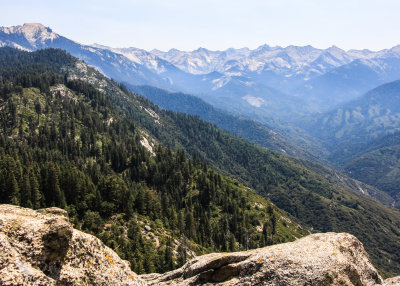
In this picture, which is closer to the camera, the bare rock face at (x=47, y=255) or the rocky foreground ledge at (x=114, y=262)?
the bare rock face at (x=47, y=255)

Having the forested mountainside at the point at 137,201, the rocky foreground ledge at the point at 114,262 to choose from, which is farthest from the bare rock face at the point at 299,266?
the forested mountainside at the point at 137,201

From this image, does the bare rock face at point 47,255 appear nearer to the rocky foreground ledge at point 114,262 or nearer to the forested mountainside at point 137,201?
the rocky foreground ledge at point 114,262

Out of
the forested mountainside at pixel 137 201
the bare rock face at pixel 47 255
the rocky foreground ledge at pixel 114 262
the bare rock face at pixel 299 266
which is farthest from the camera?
the forested mountainside at pixel 137 201

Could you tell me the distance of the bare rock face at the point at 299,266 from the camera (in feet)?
59.9

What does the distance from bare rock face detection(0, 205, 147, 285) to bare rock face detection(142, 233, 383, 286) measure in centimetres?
772

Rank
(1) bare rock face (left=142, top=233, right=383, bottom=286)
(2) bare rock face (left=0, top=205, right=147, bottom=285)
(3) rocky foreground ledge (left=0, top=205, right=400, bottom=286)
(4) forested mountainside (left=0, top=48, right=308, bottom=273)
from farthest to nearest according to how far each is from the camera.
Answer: (4) forested mountainside (left=0, top=48, right=308, bottom=273) → (1) bare rock face (left=142, top=233, right=383, bottom=286) → (3) rocky foreground ledge (left=0, top=205, right=400, bottom=286) → (2) bare rock face (left=0, top=205, right=147, bottom=285)

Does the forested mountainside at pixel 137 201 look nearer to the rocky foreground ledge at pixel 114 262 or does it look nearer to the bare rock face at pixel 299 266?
the rocky foreground ledge at pixel 114 262

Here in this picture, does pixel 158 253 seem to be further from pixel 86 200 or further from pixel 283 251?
pixel 283 251

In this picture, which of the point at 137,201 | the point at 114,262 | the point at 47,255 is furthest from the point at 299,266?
the point at 137,201

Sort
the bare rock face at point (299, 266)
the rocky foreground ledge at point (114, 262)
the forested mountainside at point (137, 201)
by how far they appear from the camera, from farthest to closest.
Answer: the forested mountainside at point (137, 201) → the bare rock face at point (299, 266) → the rocky foreground ledge at point (114, 262)

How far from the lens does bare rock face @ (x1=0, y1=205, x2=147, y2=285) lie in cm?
1411

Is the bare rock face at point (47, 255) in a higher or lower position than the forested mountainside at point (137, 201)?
higher

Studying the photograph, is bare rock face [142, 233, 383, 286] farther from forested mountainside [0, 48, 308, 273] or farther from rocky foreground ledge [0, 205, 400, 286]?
forested mountainside [0, 48, 308, 273]

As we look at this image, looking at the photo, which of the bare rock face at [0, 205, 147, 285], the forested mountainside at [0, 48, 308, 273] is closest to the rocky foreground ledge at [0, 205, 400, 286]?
the bare rock face at [0, 205, 147, 285]
